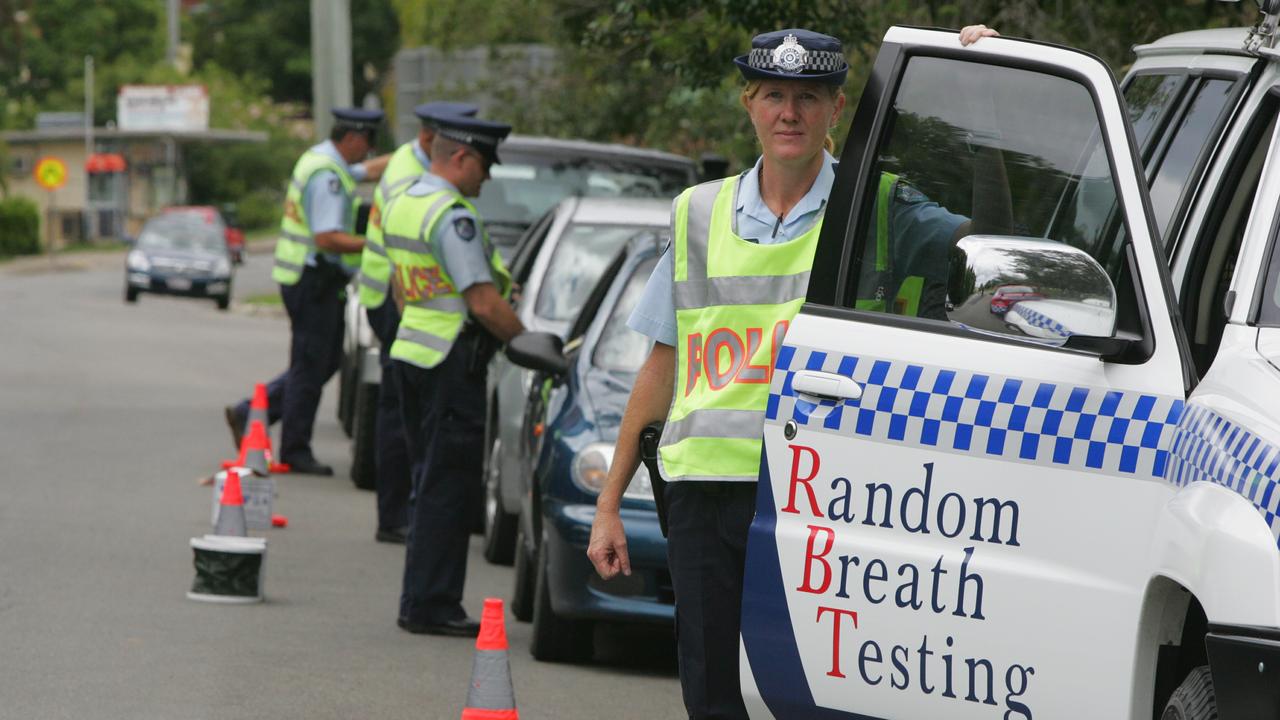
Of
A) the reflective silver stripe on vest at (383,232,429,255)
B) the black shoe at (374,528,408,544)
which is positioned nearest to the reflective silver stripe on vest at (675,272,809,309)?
the reflective silver stripe on vest at (383,232,429,255)

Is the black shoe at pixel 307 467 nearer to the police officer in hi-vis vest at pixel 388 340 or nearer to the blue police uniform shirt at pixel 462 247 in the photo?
the police officer in hi-vis vest at pixel 388 340

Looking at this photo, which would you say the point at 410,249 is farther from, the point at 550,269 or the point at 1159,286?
the point at 1159,286

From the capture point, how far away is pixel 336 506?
11992 mm

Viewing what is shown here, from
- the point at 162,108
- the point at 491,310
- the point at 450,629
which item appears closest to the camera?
the point at 491,310

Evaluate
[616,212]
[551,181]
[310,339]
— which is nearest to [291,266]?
[310,339]

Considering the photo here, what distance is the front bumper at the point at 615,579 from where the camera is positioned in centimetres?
723

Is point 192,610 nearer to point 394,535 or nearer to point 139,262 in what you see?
point 394,535

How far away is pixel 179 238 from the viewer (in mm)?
39281

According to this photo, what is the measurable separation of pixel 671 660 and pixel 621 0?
4784 millimetres

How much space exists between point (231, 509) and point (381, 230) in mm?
2039

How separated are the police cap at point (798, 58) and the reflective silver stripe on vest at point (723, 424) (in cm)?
73

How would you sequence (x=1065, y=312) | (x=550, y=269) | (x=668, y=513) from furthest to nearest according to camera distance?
(x=550, y=269)
(x=668, y=513)
(x=1065, y=312)

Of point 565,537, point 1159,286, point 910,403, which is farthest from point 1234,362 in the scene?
point 565,537

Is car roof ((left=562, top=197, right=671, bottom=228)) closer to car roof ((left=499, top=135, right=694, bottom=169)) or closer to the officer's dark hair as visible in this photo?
car roof ((left=499, top=135, right=694, bottom=169))
